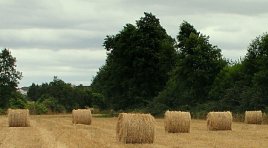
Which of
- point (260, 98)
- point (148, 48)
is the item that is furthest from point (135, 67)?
point (260, 98)

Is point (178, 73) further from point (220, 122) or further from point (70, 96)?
point (70, 96)

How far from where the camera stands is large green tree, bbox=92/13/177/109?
238 feet

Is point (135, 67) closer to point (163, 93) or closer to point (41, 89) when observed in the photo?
point (163, 93)

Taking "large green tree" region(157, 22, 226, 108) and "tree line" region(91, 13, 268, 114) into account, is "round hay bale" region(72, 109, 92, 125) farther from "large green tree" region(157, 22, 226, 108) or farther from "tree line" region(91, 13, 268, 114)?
"large green tree" region(157, 22, 226, 108)

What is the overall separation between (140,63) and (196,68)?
12.6 metres

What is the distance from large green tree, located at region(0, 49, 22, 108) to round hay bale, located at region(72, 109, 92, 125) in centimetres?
6808

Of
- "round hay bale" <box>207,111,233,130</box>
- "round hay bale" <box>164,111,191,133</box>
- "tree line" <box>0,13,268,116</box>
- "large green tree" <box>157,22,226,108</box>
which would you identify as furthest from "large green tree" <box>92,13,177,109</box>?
"round hay bale" <box>164,111,191,133</box>

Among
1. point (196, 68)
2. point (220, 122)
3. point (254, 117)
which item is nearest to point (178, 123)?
point (220, 122)

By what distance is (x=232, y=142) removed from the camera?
916 inches

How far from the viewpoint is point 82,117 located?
40.3 m

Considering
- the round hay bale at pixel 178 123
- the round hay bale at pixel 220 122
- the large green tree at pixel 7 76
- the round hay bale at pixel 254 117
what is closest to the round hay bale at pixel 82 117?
the round hay bale at pixel 220 122

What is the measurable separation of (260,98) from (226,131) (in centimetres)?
1803

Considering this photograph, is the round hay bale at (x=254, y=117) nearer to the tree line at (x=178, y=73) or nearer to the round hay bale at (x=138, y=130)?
the tree line at (x=178, y=73)

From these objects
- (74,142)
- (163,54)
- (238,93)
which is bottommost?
(74,142)
